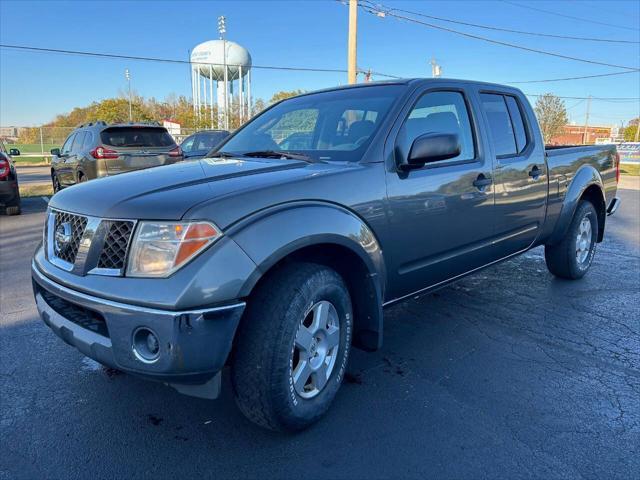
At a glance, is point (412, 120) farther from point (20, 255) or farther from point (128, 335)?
point (20, 255)

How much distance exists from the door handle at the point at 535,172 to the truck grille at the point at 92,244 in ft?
10.7

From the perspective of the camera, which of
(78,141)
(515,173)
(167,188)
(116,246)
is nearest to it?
Answer: (116,246)

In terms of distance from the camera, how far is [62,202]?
2562 millimetres

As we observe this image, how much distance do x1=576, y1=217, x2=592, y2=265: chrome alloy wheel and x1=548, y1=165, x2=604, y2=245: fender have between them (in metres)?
0.38

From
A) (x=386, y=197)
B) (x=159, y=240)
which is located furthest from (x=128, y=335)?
(x=386, y=197)

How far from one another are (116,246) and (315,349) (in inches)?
43.3

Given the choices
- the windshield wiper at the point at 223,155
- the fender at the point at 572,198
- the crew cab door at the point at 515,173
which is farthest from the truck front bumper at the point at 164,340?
the fender at the point at 572,198

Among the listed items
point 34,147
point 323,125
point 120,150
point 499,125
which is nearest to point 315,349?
point 323,125

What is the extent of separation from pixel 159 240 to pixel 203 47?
151 feet

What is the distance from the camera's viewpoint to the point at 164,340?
1.97m

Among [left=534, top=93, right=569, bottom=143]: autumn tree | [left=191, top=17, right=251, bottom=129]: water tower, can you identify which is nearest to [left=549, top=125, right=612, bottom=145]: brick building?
[left=534, top=93, right=569, bottom=143]: autumn tree

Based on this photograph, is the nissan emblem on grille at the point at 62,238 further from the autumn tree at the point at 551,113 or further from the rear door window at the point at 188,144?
the autumn tree at the point at 551,113

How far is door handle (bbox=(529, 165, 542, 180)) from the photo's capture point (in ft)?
13.4

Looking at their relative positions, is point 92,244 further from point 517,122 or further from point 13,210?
point 13,210
